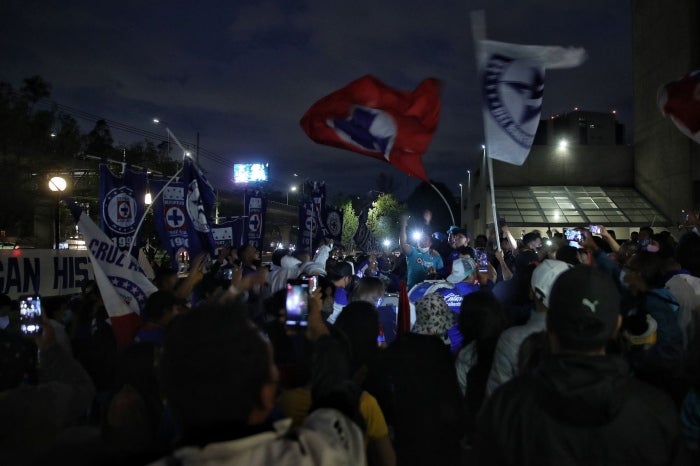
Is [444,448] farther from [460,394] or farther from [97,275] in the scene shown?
[97,275]

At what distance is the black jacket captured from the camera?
6.42 ft

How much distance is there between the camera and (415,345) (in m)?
4.08

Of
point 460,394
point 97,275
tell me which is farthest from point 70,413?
point 97,275

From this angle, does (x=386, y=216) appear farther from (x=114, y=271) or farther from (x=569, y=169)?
(x=114, y=271)

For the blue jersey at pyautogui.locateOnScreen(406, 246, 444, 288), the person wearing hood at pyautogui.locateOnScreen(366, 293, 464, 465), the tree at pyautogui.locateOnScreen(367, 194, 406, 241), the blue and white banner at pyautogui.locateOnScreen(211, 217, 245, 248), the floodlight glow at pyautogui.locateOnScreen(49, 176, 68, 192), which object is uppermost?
the tree at pyautogui.locateOnScreen(367, 194, 406, 241)

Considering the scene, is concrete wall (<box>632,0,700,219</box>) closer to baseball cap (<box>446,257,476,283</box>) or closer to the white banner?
baseball cap (<box>446,257,476,283</box>)

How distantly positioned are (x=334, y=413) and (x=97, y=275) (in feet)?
14.9

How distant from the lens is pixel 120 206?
8.23 metres

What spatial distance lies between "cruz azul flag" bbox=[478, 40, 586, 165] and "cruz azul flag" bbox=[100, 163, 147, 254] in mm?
5408

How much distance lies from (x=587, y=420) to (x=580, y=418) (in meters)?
0.03

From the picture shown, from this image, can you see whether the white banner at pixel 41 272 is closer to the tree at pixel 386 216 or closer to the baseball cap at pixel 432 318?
the baseball cap at pixel 432 318

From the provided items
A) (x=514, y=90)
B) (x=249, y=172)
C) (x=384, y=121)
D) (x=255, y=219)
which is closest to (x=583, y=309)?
(x=514, y=90)

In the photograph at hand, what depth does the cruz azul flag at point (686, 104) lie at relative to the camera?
Answer: 26.6 feet

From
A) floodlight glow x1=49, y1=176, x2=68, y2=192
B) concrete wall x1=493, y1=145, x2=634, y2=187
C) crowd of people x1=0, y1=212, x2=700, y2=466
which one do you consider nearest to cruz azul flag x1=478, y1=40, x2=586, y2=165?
crowd of people x1=0, y1=212, x2=700, y2=466
